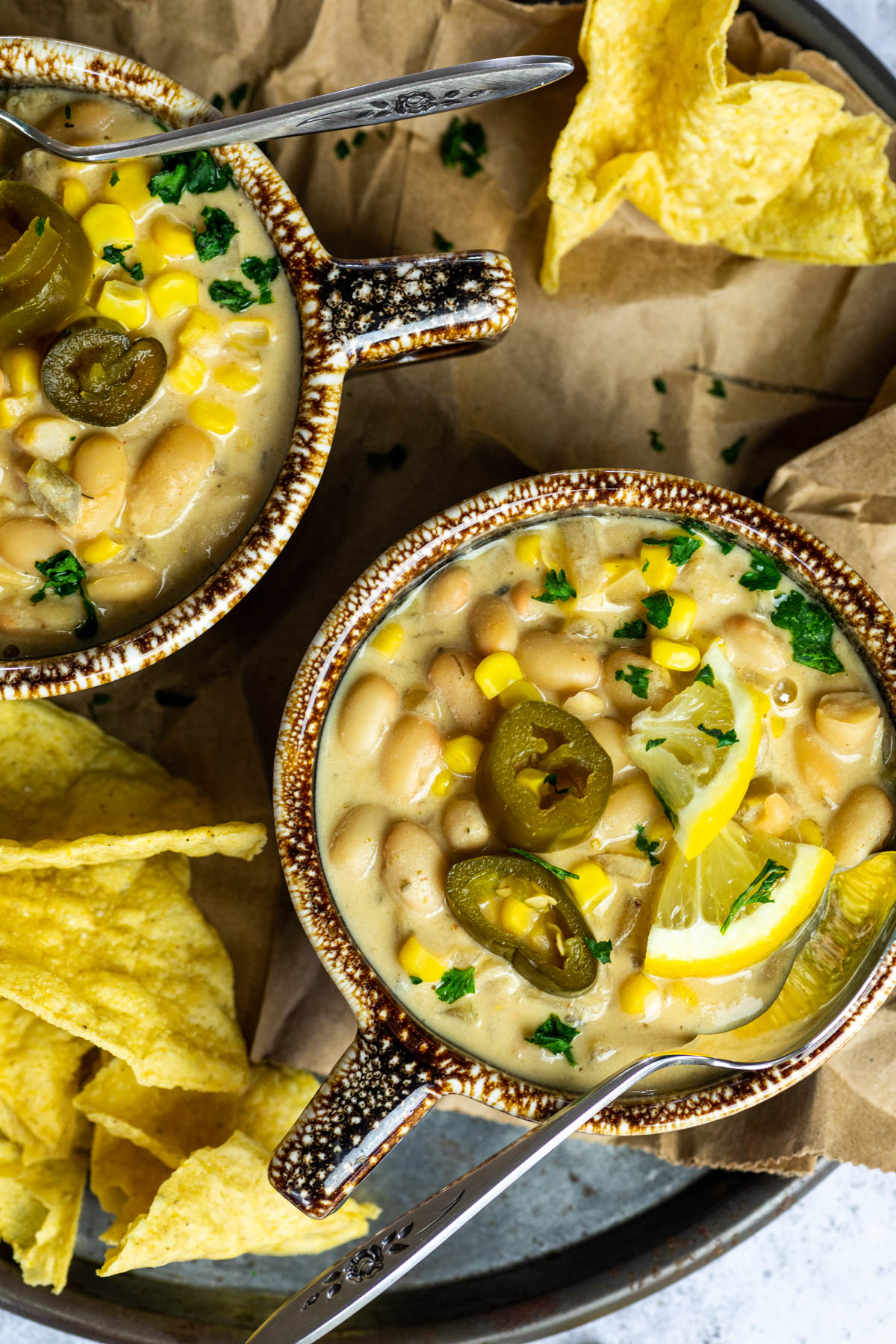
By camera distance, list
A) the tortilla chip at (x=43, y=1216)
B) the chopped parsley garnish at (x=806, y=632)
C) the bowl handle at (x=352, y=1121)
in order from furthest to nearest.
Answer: the tortilla chip at (x=43, y=1216) < the chopped parsley garnish at (x=806, y=632) < the bowl handle at (x=352, y=1121)

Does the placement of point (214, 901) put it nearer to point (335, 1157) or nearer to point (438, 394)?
point (335, 1157)

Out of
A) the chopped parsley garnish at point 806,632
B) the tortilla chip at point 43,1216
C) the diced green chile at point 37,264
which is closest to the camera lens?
the diced green chile at point 37,264

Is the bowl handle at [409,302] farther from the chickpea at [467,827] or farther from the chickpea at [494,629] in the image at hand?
the chickpea at [467,827]

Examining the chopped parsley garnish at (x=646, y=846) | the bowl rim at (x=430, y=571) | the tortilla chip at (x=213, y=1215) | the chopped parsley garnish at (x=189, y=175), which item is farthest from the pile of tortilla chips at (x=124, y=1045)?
the chopped parsley garnish at (x=189, y=175)

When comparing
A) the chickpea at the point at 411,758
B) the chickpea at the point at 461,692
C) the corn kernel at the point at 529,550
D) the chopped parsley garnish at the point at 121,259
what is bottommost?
the chickpea at the point at 411,758

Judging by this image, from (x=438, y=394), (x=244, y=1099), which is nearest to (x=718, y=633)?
(x=438, y=394)

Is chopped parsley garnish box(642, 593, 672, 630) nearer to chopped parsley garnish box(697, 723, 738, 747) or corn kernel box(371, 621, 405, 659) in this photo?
chopped parsley garnish box(697, 723, 738, 747)

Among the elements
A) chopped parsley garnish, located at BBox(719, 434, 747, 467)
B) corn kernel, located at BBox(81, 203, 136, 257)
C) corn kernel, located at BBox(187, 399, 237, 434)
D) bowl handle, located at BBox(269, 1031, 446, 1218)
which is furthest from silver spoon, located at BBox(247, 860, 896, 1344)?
corn kernel, located at BBox(81, 203, 136, 257)
